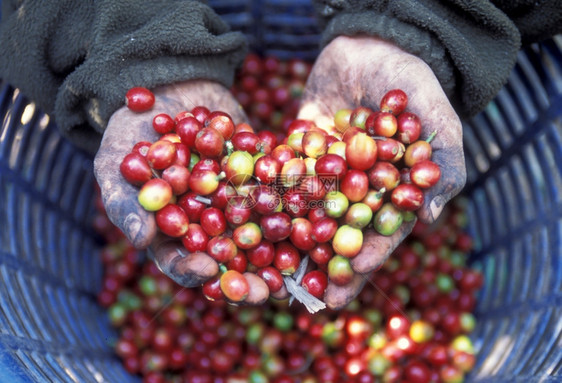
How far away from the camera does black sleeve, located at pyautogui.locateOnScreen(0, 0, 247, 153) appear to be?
8.51ft

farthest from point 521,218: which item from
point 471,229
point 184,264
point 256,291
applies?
point 184,264

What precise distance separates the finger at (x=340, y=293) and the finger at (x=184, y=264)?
1.79 ft

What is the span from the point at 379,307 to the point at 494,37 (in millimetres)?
1859

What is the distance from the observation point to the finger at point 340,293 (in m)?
2.35

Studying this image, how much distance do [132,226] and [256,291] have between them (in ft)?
2.06

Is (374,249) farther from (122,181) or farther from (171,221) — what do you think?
(122,181)

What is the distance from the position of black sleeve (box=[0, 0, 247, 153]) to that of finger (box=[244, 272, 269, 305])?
3.86 ft

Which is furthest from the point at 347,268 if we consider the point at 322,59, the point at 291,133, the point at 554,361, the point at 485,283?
the point at 485,283

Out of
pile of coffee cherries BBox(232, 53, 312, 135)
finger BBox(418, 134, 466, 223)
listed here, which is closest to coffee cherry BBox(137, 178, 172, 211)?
finger BBox(418, 134, 466, 223)

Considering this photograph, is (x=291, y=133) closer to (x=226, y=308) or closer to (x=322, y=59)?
(x=322, y=59)

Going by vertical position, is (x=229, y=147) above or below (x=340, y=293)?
above

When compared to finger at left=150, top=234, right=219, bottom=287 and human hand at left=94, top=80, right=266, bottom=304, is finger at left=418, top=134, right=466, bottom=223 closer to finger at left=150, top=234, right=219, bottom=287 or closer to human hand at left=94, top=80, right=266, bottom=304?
human hand at left=94, top=80, right=266, bottom=304

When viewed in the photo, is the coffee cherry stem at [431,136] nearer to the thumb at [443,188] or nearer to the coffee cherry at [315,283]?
the thumb at [443,188]

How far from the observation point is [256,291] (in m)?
2.29
